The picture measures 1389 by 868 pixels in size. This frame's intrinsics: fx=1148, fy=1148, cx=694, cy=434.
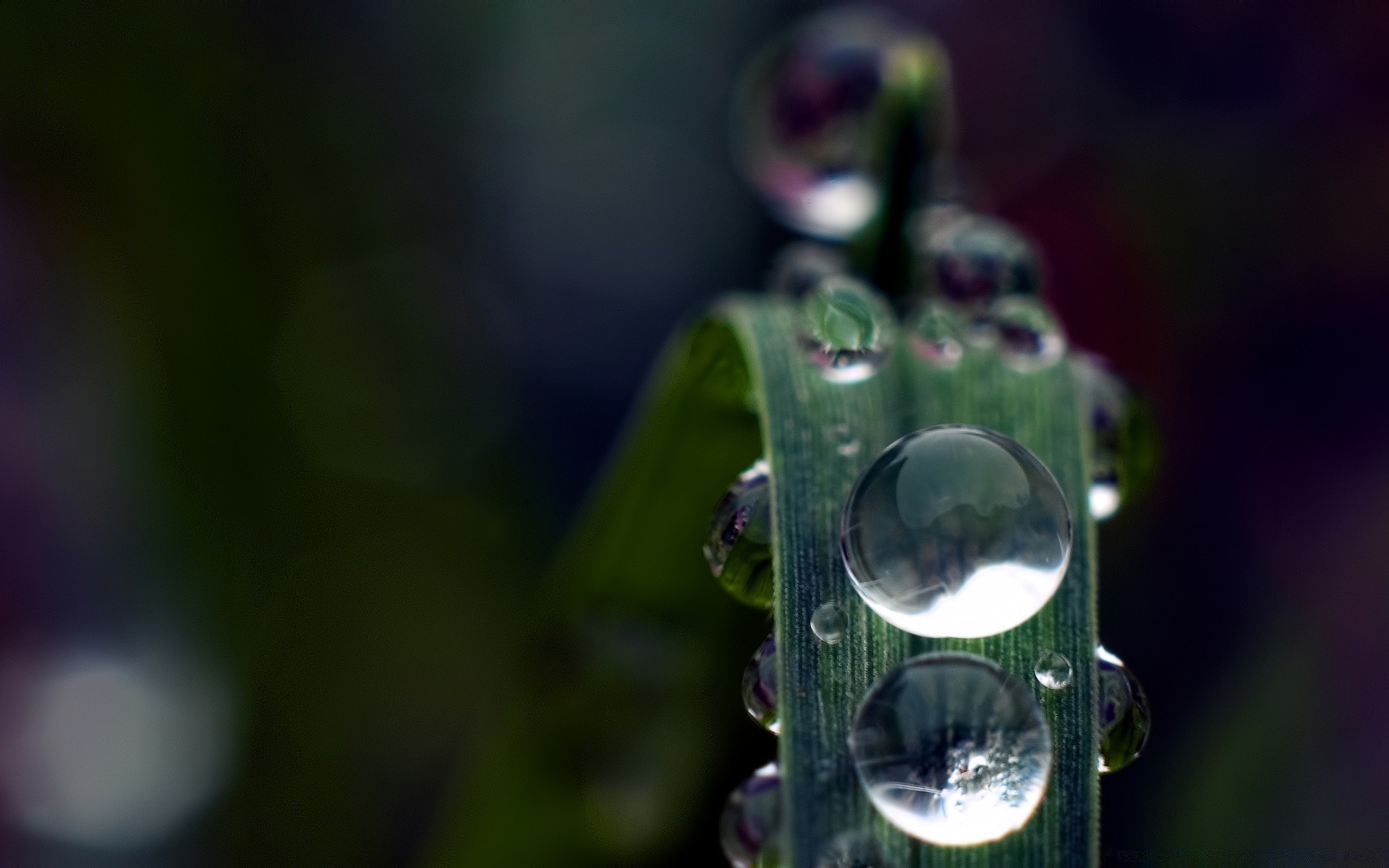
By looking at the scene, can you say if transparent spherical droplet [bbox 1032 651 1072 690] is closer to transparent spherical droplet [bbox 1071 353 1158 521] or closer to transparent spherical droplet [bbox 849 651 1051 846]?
transparent spherical droplet [bbox 849 651 1051 846]

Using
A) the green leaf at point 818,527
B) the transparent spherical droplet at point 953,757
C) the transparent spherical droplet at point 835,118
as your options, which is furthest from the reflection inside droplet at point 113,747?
the transparent spherical droplet at point 953,757

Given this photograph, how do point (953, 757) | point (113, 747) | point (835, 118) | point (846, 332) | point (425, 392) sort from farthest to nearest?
point (425, 392)
point (113, 747)
point (835, 118)
point (846, 332)
point (953, 757)

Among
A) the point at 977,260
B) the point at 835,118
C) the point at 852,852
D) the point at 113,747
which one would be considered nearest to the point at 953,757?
the point at 852,852

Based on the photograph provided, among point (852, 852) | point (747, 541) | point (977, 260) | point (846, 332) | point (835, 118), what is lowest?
point (852, 852)

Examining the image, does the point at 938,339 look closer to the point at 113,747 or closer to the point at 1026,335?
the point at 1026,335

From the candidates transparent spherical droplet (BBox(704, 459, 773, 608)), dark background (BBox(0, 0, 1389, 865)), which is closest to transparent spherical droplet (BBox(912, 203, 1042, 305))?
transparent spherical droplet (BBox(704, 459, 773, 608))

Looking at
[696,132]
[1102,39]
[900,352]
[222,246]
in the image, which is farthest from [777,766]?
[696,132]
